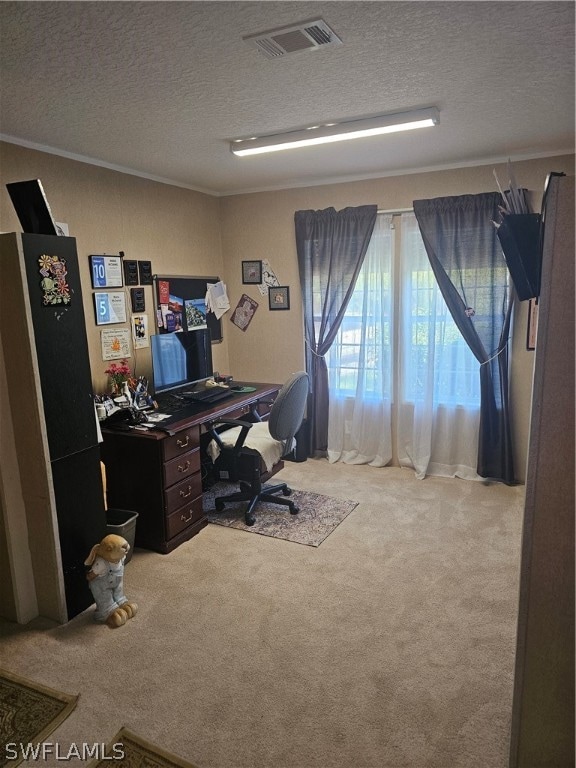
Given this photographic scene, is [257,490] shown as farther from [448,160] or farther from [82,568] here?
[448,160]

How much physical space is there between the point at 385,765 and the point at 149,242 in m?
3.57

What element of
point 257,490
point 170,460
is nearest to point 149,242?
point 170,460

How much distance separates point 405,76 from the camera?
2240 mm

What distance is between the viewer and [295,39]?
185cm

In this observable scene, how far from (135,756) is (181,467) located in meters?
1.67

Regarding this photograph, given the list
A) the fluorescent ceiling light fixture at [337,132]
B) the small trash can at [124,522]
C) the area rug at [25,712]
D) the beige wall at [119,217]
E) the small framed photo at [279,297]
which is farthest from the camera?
the small framed photo at [279,297]

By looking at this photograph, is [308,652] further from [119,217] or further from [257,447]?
[119,217]

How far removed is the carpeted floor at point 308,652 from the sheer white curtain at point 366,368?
1209mm

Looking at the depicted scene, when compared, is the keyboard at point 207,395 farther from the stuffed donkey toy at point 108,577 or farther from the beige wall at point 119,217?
the stuffed donkey toy at point 108,577

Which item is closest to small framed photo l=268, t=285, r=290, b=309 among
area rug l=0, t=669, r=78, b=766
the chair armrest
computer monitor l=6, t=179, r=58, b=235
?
the chair armrest

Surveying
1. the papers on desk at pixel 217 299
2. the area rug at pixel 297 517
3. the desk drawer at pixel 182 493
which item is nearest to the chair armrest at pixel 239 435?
the desk drawer at pixel 182 493

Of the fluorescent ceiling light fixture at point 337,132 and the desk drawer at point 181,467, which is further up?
the fluorescent ceiling light fixture at point 337,132

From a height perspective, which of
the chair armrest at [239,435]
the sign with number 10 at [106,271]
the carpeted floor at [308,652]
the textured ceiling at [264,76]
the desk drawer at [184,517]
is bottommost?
the carpeted floor at [308,652]

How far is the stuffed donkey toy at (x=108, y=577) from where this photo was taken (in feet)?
8.16
